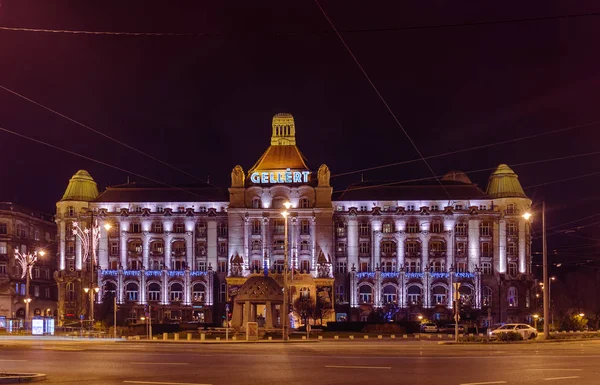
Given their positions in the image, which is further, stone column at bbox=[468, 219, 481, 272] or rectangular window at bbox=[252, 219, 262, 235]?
rectangular window at bbox=[252, 219, 262, 235]

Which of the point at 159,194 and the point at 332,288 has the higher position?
the point at 159,194

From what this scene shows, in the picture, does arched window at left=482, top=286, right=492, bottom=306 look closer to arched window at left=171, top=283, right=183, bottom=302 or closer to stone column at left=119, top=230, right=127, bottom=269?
arched window at left=171, top=283, right=183, bottom=302

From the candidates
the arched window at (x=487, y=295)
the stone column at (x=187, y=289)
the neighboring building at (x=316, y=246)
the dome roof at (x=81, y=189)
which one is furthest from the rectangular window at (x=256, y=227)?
the arched window at (x=487, y=295)

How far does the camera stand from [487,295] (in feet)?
380

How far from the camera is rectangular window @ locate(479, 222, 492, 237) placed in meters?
118

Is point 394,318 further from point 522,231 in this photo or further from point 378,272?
point 522,231

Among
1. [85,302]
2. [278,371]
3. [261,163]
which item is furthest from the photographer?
[261,163]

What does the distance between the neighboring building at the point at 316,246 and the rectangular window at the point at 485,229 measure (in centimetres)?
14

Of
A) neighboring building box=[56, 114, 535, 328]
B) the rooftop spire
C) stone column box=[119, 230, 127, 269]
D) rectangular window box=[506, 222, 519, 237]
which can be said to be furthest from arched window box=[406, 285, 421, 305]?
stone column box=[119, 230, 127, 269]

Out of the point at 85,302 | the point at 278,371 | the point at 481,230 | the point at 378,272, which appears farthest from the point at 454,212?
the point at 278,371

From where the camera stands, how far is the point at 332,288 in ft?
377

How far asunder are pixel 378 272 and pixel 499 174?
22469 mm

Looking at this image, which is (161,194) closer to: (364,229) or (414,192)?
(364,229)

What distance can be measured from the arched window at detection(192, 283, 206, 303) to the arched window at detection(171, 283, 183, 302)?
1810 mm
